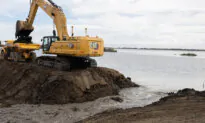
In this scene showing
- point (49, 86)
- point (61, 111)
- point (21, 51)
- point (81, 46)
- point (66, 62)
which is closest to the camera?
point (61, 111)

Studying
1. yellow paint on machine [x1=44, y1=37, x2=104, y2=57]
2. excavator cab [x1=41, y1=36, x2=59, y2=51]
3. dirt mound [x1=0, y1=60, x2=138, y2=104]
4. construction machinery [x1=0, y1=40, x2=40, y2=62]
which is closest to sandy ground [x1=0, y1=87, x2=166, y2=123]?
dirt mound [x1=0, y1=60, x2=138, y2=104]

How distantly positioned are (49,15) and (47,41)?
168cm

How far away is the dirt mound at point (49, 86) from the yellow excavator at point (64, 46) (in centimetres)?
67

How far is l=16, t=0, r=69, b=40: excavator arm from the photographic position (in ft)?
52.4

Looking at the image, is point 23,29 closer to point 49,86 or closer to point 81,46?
point 81,46

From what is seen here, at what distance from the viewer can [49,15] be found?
16.8 m

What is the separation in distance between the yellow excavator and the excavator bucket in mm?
1778

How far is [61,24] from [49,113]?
20.5 feet

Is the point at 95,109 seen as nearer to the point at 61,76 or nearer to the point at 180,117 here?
the point at 61,76

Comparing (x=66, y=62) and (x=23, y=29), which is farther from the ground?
(x=23, y=29)

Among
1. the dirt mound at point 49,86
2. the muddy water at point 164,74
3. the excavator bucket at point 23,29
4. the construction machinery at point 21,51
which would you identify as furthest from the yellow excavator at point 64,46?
the muddy water at point 164,74

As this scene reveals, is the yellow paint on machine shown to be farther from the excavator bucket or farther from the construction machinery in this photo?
the excavator bucket

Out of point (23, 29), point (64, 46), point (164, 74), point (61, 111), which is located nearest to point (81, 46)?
point (64, 46)

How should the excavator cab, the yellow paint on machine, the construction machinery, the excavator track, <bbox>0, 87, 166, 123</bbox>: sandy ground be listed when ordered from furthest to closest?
1. the construction machinery
2. the excavator cab
3. the excavator track
4. the yellow paint on machine
5. <bbox>0, 87, 166, 123</bbox>: sandy ground
